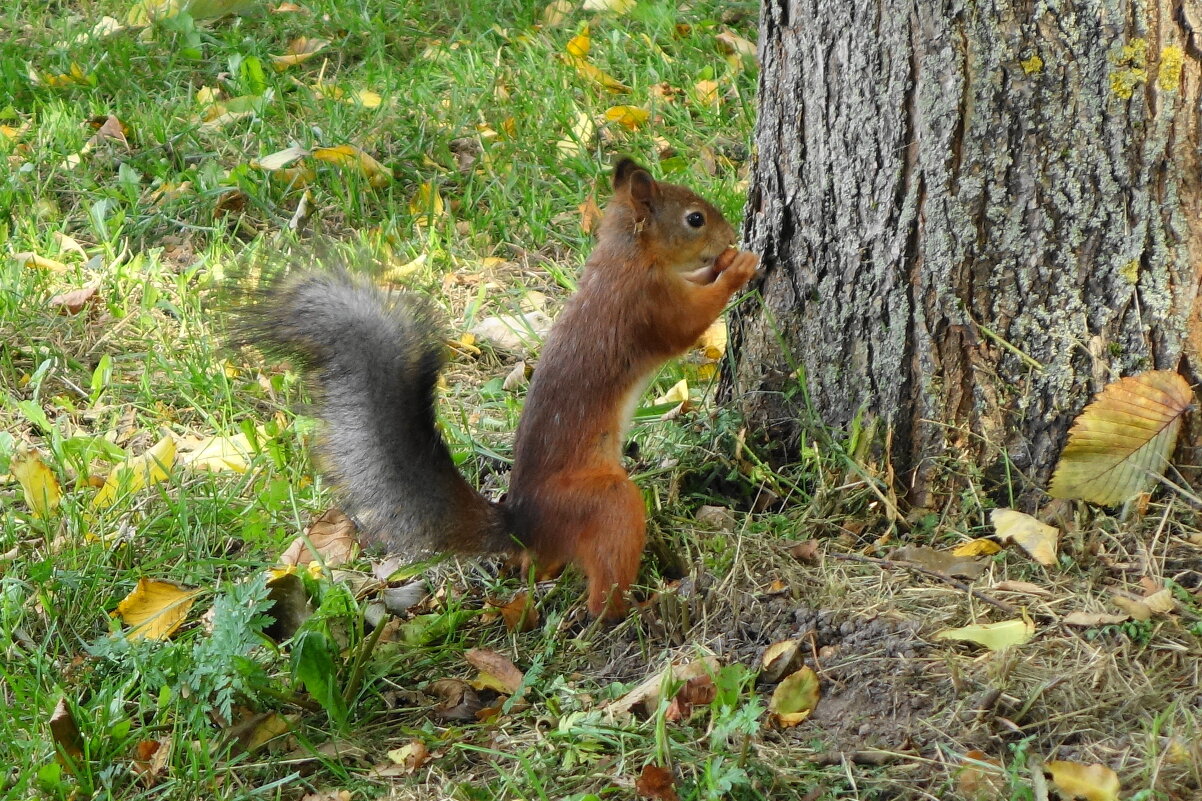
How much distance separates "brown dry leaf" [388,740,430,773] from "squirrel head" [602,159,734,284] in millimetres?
992

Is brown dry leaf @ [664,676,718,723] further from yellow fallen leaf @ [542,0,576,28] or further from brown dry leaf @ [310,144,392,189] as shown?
yellow fallen leaf @ [542,0,576,28]

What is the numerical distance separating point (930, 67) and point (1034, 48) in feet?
0.45

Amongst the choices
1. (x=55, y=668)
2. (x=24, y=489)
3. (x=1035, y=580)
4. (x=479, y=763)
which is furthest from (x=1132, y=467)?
(x=24, y=489)

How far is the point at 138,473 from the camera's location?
7.31 ft

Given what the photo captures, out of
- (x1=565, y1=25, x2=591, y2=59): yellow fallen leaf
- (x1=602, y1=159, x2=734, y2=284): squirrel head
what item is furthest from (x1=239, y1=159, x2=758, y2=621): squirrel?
(x1=565, y1=25, x2=591, y2=59): yellow fallen leaf

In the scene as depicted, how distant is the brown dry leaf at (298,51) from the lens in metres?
3.69

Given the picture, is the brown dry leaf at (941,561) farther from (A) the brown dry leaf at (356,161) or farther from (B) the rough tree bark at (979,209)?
(A) the brown dry leaf at (356,161)

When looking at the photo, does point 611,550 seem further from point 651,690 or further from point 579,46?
point 579,46

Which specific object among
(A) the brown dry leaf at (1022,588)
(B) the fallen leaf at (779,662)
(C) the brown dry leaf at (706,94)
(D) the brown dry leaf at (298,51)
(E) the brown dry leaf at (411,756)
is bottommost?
(E) the brown dry leaf at (411,756)

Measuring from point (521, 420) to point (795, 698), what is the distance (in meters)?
0.70

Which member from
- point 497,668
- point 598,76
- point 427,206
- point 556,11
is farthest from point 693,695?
point 556,11

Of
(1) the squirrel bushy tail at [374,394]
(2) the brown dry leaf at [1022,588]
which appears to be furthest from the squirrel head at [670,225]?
(2) the brown dry leaf at [1022,588]

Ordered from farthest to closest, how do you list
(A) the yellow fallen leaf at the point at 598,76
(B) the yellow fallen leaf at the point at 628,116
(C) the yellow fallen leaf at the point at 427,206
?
(A) the yellow fallen leaf at the point at 598,76, (B) the yellow fallen leaf at the point at 628,116, (C) the yellow fallen leaf at the point at 427,206

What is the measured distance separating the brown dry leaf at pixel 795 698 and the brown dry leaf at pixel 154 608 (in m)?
0.93
